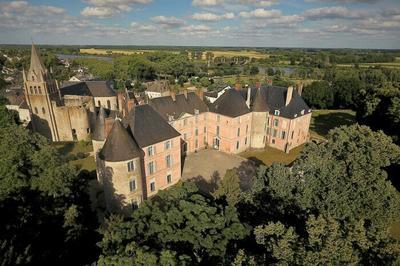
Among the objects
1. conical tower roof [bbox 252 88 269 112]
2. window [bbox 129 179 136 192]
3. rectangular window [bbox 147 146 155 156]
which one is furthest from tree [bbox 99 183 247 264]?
conical tower roof [bbox 252 88 269 112]

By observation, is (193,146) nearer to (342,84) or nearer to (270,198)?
(270,198)

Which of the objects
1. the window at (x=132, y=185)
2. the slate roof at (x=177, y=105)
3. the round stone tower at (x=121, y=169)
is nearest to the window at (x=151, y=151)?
the round stone tower at (x=121, y=169)

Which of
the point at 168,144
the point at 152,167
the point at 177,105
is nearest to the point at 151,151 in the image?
the point at 152,167

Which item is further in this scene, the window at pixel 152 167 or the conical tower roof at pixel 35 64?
the conical tower roof at pixel 35 64

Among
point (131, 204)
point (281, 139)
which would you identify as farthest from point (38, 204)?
point (281, 139)

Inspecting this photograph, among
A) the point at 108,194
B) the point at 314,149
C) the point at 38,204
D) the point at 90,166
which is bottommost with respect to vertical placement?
the point at 90,166

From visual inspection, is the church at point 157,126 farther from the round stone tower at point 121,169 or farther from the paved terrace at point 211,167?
the paved terrace at point 211,167
